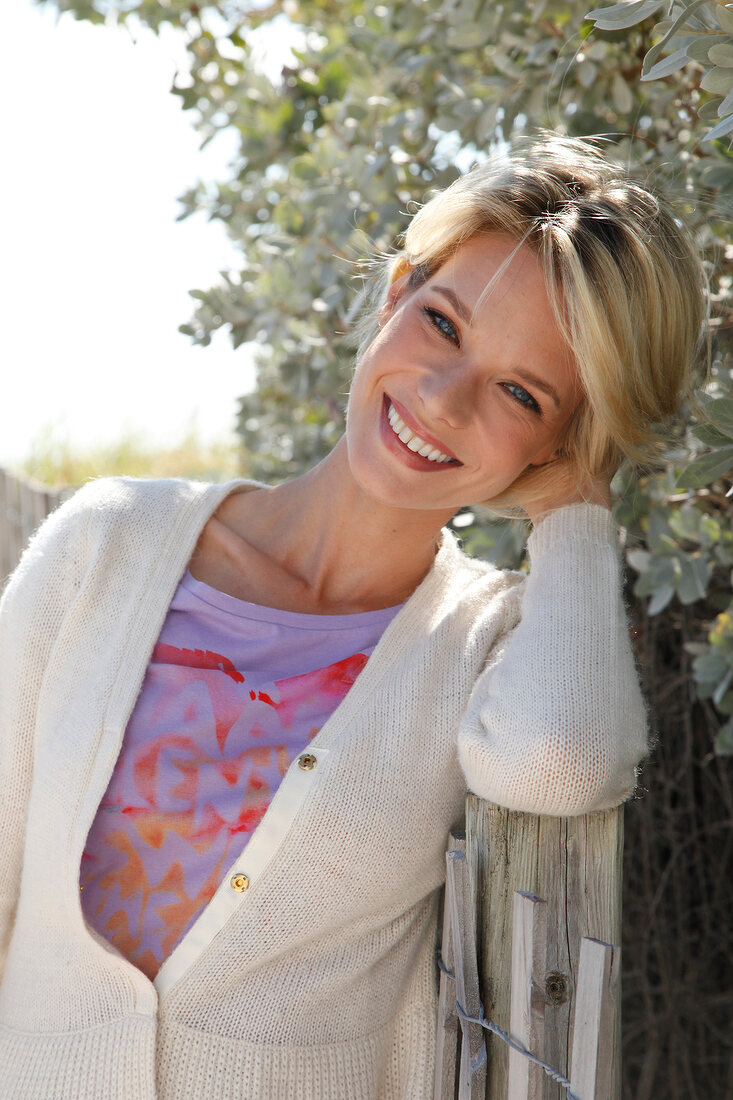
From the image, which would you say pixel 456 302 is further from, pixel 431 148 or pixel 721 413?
pixel 431 148

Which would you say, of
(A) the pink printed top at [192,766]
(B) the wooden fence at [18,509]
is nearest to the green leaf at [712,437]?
(A) the pink printed top at [192,766]

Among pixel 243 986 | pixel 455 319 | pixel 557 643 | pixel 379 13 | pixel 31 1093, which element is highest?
pixel 379 13

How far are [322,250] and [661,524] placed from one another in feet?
4.11

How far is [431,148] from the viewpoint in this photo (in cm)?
278

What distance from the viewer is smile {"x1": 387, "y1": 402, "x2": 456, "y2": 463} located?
173 cm

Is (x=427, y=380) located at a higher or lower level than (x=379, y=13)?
lower

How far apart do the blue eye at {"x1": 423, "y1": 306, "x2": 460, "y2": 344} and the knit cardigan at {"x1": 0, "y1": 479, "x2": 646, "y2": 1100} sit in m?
0.37

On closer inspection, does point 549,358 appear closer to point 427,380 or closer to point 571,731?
point 427,380

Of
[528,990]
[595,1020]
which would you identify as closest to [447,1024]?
[528,990]

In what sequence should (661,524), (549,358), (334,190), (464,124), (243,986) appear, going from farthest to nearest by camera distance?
1. (334,190)
2. (464,124)
3. (661,524)
4. (549,358)
5. (243,986)

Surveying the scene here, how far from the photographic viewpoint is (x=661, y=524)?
2.22 meters

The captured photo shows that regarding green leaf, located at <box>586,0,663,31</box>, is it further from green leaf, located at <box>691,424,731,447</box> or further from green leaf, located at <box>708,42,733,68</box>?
green leaf, located at <box>691,424,731,447</box>

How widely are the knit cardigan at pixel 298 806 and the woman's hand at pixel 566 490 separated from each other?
45 millimetres

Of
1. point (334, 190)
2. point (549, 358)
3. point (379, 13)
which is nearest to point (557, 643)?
point (549, 358)
